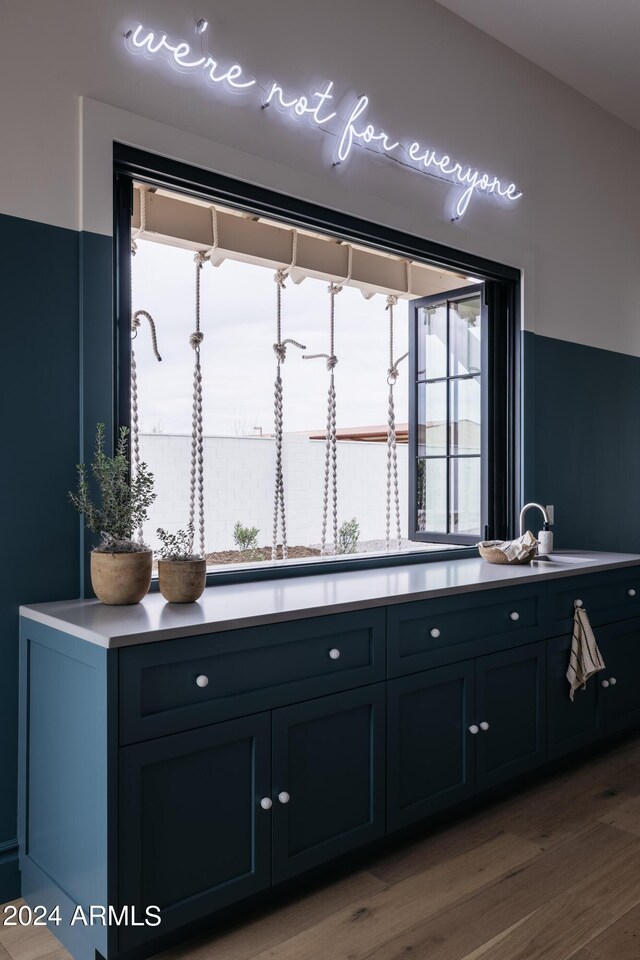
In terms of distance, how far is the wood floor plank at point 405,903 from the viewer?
1.87 meters

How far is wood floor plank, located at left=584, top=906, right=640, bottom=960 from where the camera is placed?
1.85m

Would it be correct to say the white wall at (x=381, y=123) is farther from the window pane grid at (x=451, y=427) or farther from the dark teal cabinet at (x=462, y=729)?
the dark teal cabinet at (x=462, y=729)

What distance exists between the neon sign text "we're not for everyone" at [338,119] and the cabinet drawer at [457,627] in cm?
169

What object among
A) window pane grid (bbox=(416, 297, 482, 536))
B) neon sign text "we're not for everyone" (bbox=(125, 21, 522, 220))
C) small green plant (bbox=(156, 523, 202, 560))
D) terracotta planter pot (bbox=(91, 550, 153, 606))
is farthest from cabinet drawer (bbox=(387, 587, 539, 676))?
neon sign text "we're not for everyone" (bbox=(125, 21, 522, 220))

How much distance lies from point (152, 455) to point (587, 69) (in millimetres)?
2863

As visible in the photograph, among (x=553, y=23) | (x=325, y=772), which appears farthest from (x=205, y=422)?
(x=553, y=23)

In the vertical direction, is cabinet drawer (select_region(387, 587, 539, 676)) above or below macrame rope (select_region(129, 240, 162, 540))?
below

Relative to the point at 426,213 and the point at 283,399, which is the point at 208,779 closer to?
the point at 283,399

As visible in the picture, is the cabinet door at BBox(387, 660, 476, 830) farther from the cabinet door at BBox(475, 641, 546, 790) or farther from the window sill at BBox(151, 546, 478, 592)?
the window sill at BBox(151, 546, 478, 592)

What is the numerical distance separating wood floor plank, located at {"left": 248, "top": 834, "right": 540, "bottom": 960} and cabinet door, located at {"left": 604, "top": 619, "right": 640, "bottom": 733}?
0.98 meters

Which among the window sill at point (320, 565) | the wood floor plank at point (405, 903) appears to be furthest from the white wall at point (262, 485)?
the wood floor plank at point (405, 903)

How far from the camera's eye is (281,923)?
198cm

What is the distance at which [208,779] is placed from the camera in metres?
1.86

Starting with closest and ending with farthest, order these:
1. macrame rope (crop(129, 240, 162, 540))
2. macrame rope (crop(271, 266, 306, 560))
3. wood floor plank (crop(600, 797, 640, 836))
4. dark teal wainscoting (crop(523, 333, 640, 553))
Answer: wood floor plank (crop(600, 797, 640, 836))
macrame rope (crop(129, 240, 162, 540))
macrame rope (crop(271, 266, 306, 560))
dark teal wainscoting (crop(523, 333, 640, 553))
